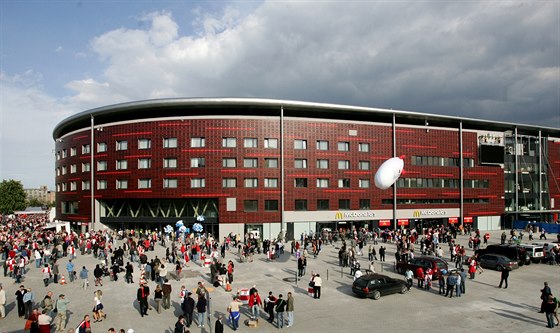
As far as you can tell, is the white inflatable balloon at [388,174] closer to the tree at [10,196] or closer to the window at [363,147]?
the window at [363,147]

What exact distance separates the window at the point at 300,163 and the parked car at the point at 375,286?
29364 millimetres

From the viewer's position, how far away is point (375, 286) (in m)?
22.9

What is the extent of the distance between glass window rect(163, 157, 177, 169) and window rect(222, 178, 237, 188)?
6782 mm

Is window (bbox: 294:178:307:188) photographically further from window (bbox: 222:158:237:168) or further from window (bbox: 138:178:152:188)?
window (bbox: 138:178:152:188)

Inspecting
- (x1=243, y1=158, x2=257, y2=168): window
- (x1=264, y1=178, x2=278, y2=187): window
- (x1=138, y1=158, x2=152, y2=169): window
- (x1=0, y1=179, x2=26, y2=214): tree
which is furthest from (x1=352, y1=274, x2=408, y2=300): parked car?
(x1=0, y1=179, x2=26, y2=214): tree

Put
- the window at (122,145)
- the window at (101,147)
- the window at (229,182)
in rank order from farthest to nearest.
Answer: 1. the window at (101,147)
2. the window at (122,145)
3. the window at (229,182)

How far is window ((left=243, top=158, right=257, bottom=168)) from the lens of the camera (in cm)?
5041

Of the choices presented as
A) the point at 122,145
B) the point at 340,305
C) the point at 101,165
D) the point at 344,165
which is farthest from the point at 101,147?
the point at 340,305

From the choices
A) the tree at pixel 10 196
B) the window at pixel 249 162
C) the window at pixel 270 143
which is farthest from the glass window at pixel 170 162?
the tree at pixel 10 196

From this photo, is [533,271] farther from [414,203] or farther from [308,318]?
[414,203]

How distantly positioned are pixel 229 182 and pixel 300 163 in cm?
969

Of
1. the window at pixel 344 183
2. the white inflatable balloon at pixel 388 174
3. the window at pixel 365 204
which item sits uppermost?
the white inflatable balloon at pixel 388 174

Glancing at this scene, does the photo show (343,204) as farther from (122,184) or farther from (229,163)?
(122,184)

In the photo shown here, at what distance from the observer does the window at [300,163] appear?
171 ft
